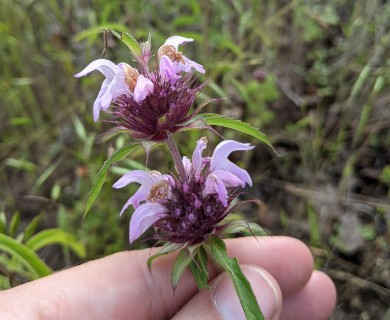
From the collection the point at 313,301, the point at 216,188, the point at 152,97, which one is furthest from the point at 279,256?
the point at 152,97

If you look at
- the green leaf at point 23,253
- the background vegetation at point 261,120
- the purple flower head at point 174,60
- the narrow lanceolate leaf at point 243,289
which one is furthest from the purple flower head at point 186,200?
the background vegetation at point 261,120

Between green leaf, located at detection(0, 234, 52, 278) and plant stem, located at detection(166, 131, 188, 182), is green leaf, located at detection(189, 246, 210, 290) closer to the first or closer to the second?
plant stem, located at detection(166, 131, 188, 182)

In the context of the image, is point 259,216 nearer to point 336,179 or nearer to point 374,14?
point 336,179

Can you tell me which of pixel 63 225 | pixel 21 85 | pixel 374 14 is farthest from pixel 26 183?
pixel 374 14

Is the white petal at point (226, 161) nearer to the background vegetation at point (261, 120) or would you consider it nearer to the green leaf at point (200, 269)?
the green leaf at point (200, 269)

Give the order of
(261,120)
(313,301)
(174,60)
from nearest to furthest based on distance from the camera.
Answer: (174,60) < (313,301) < (261,120)

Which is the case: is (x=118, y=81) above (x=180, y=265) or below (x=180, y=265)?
above

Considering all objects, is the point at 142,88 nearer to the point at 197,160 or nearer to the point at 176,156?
the point at 176,156

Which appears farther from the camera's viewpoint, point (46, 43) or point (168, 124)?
point (46, 43)
